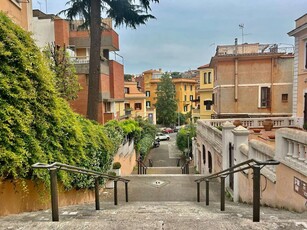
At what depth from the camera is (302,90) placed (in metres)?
14.7

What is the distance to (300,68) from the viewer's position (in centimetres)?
1468

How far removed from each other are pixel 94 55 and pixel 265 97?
49.9ft

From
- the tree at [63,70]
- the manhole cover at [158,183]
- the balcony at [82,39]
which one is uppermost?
the balcony at [82,39]

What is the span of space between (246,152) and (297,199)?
2.78 m

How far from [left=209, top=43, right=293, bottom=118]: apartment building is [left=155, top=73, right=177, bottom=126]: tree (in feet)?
112

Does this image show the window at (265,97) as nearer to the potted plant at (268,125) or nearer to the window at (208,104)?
the potted plant at (268,125)

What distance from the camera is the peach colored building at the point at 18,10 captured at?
26.7ft

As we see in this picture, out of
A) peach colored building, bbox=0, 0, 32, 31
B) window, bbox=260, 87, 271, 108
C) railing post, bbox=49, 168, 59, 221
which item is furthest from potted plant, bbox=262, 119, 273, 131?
railing post, bbox=49, 168, 59, 221

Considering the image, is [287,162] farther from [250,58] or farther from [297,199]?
[250,58]

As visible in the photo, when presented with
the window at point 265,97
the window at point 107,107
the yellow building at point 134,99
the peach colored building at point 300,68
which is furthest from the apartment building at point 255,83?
the yellow building at point 134,99

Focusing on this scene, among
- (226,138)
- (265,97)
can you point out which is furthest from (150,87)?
(226,138)

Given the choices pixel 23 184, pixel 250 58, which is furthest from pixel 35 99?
pixel 250 58

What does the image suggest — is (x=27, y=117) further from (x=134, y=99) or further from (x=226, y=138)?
(x=134, y=99)

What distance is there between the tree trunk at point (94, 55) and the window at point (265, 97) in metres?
14.7
